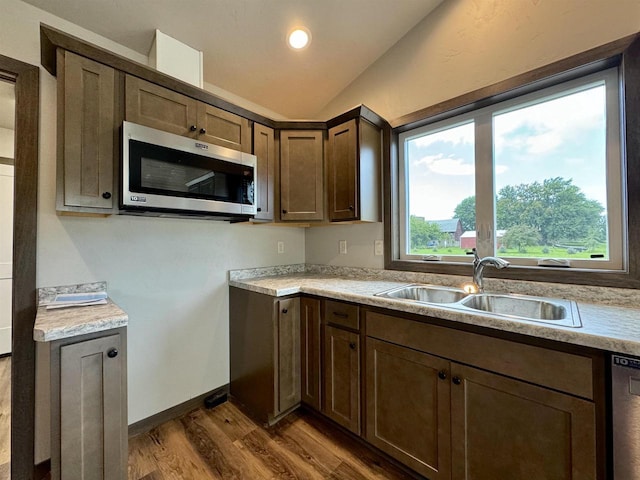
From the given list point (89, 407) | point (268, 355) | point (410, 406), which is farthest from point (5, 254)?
point (410, 406)

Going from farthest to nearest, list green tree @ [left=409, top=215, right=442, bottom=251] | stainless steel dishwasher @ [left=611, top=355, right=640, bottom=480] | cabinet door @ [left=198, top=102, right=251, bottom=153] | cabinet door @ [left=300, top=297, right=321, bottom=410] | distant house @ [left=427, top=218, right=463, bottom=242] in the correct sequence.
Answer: green tree @ [left=409, top=215, right=442, bottom=251], distant house @ [left=427, top=218, right=463, bottom=242], cabinet door @ [left=300, top=297, right=321, bottom=410], cabinet door @ [left=198, top=102, right=251, bottom=153], stainless steel dishwasher @ [left=611, top=355, right=640, bottom=480]

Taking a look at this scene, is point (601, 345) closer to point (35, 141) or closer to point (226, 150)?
point (226, 150)

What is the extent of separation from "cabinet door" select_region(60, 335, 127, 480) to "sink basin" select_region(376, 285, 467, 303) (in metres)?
1.42

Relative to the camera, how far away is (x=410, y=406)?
4.55ft

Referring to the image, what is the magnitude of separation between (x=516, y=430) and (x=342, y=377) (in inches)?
35.3

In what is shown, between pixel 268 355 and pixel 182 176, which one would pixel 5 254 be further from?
pixel 268 355

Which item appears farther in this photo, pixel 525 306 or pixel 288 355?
pixel 288 355

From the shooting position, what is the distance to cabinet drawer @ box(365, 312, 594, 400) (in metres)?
0.95

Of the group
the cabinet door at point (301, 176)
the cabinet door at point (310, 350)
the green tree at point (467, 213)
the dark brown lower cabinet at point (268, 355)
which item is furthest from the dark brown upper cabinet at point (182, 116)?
the green tree at point (467, 213)

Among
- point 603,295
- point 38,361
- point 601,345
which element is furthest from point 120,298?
point 603,295

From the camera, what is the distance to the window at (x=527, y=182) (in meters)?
1.44

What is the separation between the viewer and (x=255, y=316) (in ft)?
6.43

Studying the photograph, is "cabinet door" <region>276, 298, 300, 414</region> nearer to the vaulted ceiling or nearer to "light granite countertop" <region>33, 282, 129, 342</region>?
"light granite countertop" <region>33, 282, 129, 342</region>

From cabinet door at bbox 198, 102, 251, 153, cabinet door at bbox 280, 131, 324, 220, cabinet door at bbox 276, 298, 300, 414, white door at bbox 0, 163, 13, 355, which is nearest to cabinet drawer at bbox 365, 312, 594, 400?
cabinet door at bbox 276, 298, 300, 414
